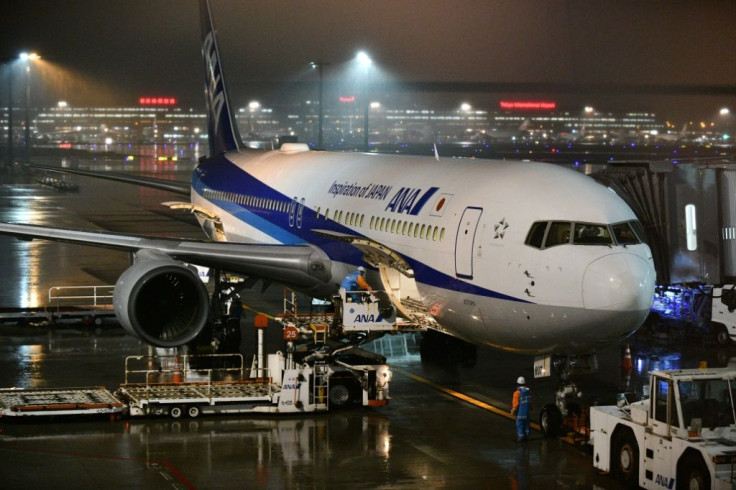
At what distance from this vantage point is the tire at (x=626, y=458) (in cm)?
1603

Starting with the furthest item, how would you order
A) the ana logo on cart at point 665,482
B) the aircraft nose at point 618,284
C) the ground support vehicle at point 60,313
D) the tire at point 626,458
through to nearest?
the ground support vehicle at point 60,313 < the aircraft nose at point 618,284 < the tire at point 626,458 < the ana logo on cart at point 665,482

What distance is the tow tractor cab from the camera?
14.5 meters

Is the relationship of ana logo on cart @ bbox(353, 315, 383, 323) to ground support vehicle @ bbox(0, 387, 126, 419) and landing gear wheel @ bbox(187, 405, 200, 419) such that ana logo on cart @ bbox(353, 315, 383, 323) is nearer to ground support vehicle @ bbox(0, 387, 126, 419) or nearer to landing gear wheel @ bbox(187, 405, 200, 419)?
landing gear wheel @ bbox(187, 405, 200, 419)

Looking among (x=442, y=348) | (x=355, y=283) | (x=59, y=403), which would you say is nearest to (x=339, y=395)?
(x=355, y=283)

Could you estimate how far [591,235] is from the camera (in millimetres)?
17312

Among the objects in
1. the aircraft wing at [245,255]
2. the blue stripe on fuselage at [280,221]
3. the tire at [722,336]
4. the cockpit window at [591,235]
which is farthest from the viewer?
the tire at [722,336]

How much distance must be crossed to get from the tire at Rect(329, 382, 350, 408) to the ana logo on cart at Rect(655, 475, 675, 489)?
7063mm

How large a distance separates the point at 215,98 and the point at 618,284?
2567 cm

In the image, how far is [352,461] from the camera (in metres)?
17.1

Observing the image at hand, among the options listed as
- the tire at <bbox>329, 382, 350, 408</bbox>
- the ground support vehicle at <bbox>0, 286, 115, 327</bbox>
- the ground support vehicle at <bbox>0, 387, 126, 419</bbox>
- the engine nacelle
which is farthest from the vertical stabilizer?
the tire at <bbox>329, 382, 350, 408</bbox>

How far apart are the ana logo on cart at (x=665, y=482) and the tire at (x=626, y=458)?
27.7 inches

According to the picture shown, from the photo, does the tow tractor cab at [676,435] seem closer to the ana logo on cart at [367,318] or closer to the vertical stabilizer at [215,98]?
the ana logo on cart at [367,318]

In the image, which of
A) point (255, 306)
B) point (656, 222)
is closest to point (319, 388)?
point (656, 222)

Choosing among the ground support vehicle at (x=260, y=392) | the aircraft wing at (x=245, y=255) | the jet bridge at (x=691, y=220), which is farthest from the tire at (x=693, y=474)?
the jet bridge at (x=691, y=220)
